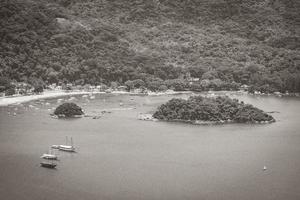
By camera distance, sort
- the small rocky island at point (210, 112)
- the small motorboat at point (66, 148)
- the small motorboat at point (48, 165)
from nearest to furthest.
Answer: the small motorboat at point (48, 165) < the small motorboat at point (66, 148) < the small rocky island at point (210, 112)

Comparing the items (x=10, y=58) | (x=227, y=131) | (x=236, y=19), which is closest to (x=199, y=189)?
(x=227, y=131)

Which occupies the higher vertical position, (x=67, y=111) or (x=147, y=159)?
(x=67, y=111)

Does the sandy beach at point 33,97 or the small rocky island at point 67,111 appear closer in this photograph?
the small rocky island at point 67,111

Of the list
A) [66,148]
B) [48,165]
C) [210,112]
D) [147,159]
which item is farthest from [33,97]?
[48,165]

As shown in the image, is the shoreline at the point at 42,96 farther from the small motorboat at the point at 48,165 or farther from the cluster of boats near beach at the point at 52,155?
the small motorboat at the point at 48,165

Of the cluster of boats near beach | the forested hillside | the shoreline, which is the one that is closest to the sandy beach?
the shoreline

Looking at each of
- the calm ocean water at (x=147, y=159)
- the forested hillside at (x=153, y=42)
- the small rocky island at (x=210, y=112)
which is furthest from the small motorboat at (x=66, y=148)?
the forested hillside at (x=153, y=42)

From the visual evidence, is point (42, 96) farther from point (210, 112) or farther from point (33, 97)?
point (210, 112)
